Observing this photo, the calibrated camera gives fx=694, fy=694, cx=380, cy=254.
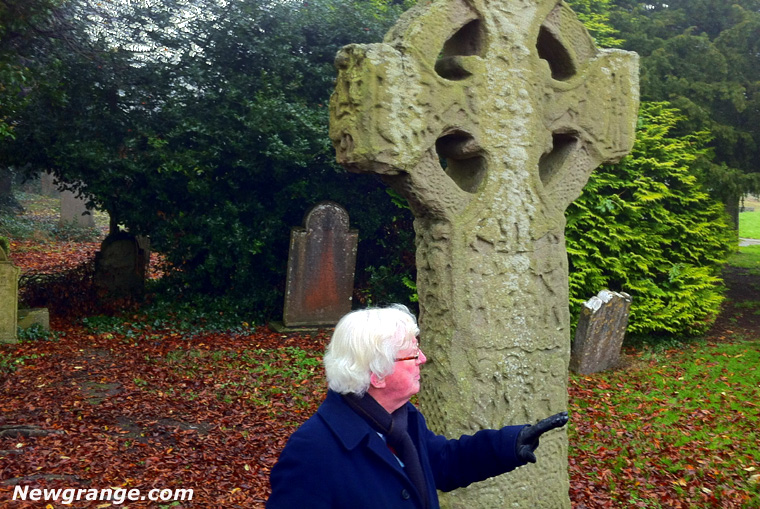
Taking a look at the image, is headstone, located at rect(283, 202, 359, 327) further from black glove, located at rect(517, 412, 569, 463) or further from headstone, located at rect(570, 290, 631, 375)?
black glove, located at rect(517, 412, 569, 463)

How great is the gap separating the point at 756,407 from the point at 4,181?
24.6m

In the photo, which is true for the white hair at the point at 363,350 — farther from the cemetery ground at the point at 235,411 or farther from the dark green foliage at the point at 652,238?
the dark green foliage at the point at 652,238

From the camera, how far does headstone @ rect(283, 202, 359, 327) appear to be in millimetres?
11188

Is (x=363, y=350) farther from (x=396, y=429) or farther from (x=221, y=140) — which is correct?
(x=221, y=140)

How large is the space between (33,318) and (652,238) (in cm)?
980

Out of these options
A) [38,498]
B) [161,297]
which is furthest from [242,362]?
[38,498]

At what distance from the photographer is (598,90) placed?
14.7ft

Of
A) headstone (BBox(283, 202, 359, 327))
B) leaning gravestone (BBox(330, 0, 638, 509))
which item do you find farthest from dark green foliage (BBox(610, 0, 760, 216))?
leaning gravestone (BBox(330, 0, 638, 509))

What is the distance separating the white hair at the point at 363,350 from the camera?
246 cm

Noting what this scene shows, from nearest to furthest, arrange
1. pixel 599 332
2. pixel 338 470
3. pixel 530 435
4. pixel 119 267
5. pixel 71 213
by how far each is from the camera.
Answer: pixel 338 470
pixel 530 435
pixel 599 332
pixel 119 267
pixel 71 213

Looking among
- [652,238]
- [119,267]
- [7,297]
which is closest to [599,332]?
[652,238]

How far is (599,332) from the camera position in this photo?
954cm

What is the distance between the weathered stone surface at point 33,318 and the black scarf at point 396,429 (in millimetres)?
9499

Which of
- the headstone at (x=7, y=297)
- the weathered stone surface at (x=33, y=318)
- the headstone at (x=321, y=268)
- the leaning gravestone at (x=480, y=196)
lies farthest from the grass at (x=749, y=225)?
the leaning gravestone at (x=480, y=196)
